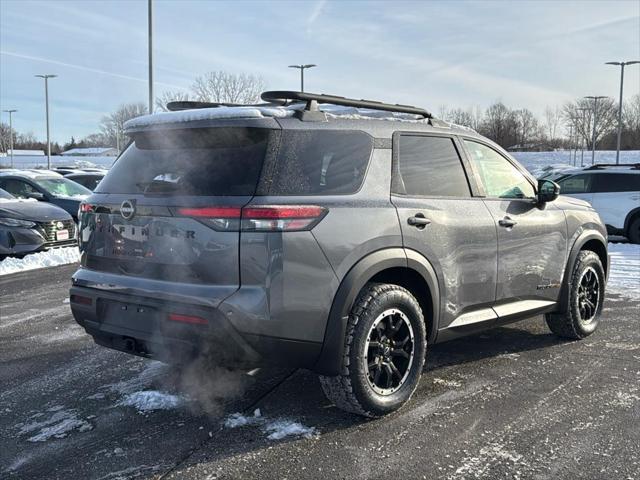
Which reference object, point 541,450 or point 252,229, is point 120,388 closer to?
point 252,229

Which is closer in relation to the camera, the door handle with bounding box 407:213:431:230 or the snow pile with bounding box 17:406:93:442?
the snow pile with bounding box 17:406:93:442

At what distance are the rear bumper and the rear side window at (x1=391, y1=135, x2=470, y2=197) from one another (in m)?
1.25

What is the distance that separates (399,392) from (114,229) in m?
2.01

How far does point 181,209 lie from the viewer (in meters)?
3.28

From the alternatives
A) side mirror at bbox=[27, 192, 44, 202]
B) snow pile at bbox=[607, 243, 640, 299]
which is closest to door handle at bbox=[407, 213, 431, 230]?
snow pile at bbox=[607, 243, 640, 299]

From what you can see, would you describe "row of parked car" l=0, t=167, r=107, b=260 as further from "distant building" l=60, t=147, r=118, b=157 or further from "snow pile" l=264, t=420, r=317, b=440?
"distant building" l=60, t=147, r=118, b=157

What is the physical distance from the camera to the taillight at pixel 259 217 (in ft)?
10.2

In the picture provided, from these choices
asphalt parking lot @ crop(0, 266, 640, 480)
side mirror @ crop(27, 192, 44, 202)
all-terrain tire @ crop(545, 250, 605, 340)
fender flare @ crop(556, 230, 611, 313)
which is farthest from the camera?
side mirror @ crop(27, 192, 44, 202)

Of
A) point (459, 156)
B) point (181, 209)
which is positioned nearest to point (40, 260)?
point (181, 209)

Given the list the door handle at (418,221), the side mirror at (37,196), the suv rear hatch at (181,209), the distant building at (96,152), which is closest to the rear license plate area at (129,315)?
the suv rear hatch at (181,209)

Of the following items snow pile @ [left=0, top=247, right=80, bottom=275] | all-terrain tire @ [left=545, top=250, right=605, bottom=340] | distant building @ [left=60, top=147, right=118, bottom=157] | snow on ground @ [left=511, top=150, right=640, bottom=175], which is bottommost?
snow pile @ [left=0, top=247, right=80, bottom=275]

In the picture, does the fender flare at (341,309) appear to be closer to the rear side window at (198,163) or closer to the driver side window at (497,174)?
the rear side window at (198,163)

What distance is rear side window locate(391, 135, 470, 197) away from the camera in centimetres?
387

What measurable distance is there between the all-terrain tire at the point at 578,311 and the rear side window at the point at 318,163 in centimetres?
263
